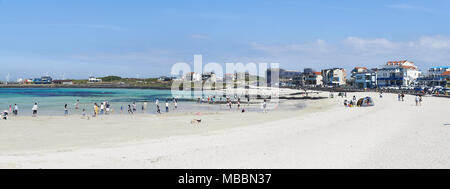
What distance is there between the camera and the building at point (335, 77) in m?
119

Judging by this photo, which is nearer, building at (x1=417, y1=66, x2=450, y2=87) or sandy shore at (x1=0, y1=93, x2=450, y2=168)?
sandy shore at (x1=0, y1=93, x2=450, y2=168)

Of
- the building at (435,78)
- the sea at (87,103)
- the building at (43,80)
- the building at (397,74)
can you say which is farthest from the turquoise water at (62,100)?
the building at (43,80)

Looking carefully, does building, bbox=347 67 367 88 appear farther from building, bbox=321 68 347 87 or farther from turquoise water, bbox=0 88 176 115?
turquoise water, bbox=0 88 176 115

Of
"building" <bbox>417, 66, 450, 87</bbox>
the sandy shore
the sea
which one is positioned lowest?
the sea

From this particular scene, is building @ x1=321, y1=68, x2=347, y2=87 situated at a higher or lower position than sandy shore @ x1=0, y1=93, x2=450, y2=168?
higher

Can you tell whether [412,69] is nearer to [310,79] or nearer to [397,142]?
[310,79]

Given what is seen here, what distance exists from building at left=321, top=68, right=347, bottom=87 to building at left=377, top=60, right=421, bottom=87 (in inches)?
750

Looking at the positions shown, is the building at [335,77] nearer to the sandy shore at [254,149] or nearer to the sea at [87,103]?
the sea at [87,103]

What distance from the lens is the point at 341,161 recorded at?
972cm

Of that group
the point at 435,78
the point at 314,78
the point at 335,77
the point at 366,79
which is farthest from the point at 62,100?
the point at 314,78

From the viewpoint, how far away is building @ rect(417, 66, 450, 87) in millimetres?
87219

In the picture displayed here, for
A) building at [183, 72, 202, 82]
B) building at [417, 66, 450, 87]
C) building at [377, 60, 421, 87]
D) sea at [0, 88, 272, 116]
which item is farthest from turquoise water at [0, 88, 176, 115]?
building at [183, 72, 202, 82]
